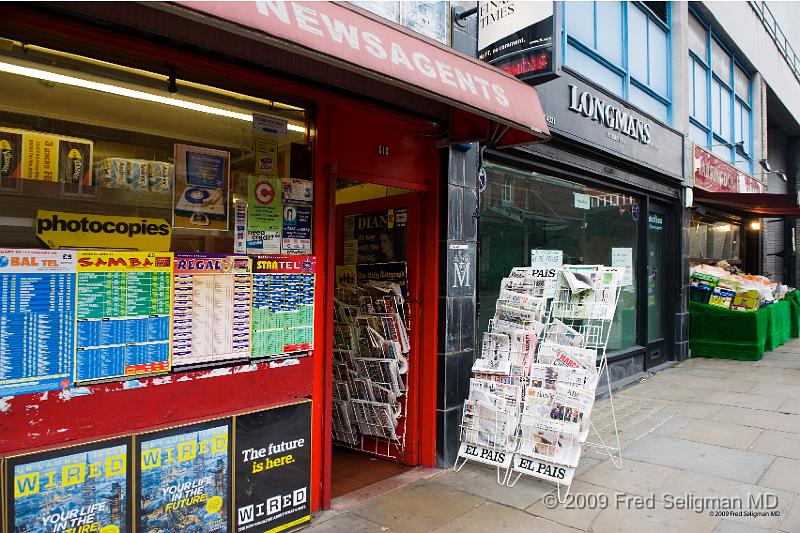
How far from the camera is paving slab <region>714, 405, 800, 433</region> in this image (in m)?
6.10

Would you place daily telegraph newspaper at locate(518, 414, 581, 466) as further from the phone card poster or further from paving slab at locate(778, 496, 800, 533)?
the phone card poster

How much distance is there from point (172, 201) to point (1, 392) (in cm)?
135

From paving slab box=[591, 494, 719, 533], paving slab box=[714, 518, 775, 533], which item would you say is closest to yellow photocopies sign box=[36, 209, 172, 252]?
paving slab box=[591, 494, 719, 533]

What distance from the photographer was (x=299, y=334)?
3.97 meters

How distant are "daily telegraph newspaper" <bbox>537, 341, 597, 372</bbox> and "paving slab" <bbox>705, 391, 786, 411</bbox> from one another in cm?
389

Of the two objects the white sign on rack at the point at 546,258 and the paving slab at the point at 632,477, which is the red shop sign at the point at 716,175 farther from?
the paving slab at the point at 632,477

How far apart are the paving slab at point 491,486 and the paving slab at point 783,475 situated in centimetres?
178

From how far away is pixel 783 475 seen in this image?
4.66 meters

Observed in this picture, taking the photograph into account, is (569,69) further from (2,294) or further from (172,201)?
(2,294)

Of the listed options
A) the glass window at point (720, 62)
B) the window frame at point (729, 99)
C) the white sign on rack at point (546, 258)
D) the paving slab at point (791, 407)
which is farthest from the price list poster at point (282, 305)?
the glass window at point (720, 62)

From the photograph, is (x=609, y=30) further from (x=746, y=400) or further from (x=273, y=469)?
(x=273, y=469)

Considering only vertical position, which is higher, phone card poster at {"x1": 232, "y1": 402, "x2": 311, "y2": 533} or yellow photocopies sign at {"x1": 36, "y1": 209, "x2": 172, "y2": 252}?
yellow photocopies sign at {"x1": 36, "y1": 209, "x2": 172, "y2": 252}

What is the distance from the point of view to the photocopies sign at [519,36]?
185 inches

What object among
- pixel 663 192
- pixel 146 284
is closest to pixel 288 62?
pixel 146 284
